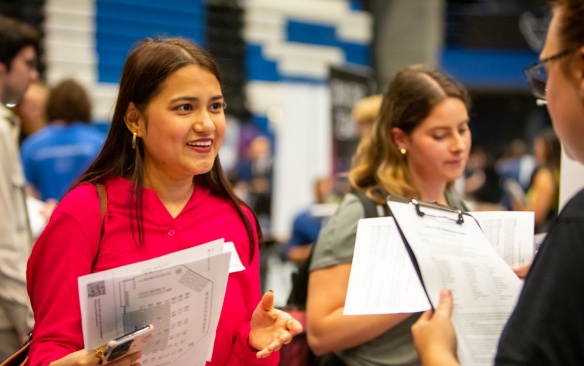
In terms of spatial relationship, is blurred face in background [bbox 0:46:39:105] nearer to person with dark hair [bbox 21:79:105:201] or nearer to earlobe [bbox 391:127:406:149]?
person with dark hair [bbox 21:79:105:201]

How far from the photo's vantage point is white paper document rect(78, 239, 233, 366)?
166cm

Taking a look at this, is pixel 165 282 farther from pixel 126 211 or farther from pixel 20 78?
pixel 20 78

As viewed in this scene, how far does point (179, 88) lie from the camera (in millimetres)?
2014

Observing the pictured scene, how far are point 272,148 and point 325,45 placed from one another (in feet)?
7.54

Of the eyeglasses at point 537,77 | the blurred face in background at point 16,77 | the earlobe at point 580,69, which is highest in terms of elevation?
the earlobe at point 580,69

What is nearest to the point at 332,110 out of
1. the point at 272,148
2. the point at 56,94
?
the point at 56,94

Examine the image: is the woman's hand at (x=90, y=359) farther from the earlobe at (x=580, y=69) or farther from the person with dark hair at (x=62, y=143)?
the person with dark hair at (x=62, y=143)

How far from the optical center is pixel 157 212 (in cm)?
203

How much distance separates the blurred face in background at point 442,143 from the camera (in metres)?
2.58

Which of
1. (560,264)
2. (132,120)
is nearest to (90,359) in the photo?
(132,120)

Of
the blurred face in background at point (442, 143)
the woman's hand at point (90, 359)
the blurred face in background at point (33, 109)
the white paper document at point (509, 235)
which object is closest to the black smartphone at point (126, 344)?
the woman's hand at point (90, 359)

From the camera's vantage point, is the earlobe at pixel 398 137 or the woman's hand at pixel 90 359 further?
the earlobe at pixel 398 137

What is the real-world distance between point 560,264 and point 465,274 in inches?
14.8

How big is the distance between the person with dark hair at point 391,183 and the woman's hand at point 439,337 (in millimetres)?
855
